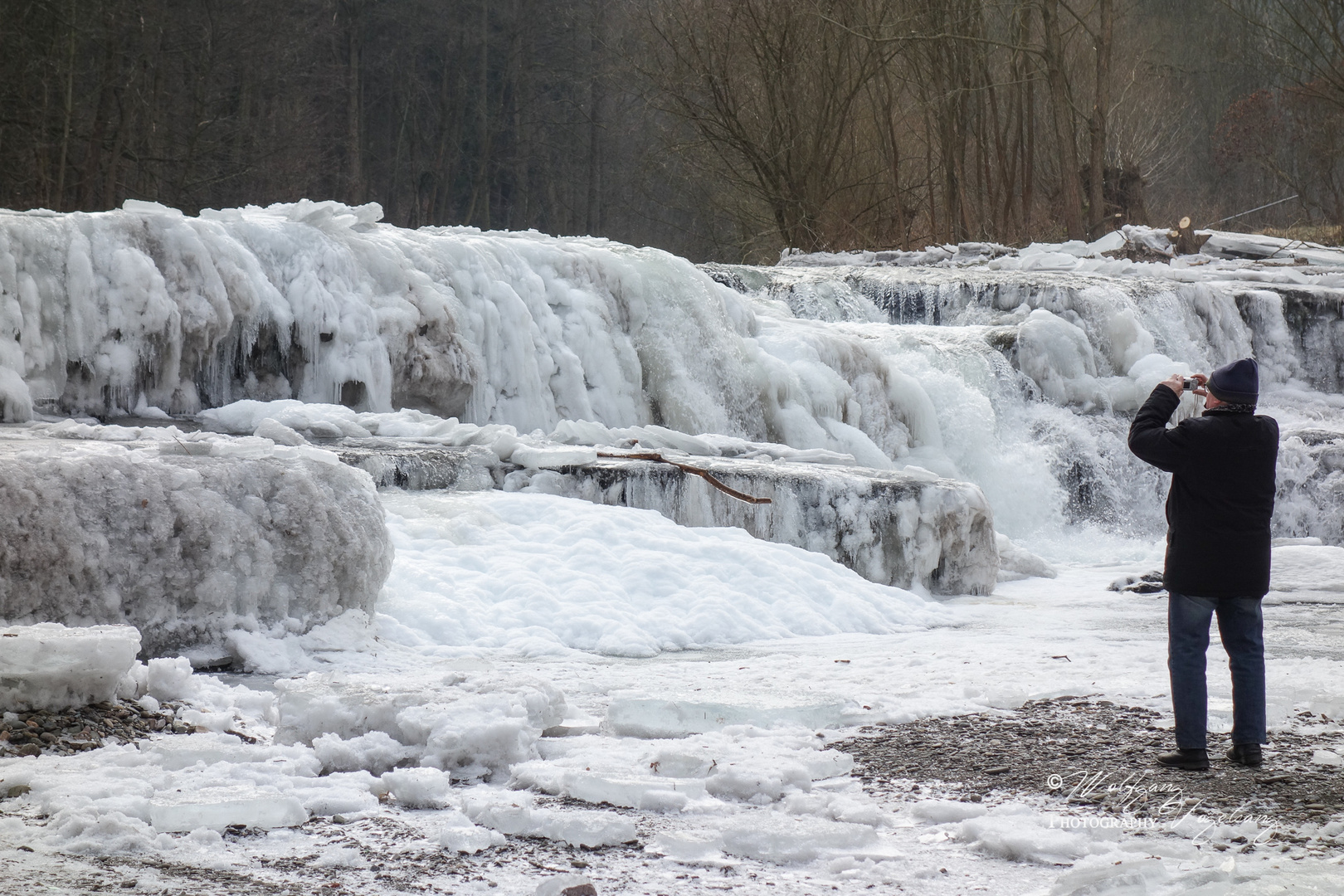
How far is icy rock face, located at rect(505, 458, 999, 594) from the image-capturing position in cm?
727

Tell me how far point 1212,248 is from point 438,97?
20.1 m

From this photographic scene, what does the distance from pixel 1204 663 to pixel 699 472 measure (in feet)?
12.8

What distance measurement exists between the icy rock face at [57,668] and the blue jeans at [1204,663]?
2893mm

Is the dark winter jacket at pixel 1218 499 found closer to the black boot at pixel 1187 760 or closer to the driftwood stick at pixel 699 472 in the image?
the black boot at pixel 1187 760

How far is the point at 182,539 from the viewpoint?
5.06 metres

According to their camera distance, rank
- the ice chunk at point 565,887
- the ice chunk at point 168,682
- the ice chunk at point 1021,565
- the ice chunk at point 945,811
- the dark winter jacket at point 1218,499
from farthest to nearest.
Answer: the ice chunk at point 1021,565 → the ice chunk at point 168,682 → the dark winter jacket at point 1218,499 → the ice chunk at point 945,811 → the ice chunk at point 565,887

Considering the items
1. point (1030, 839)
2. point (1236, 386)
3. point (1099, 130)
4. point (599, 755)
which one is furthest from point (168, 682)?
point (1099, 130)

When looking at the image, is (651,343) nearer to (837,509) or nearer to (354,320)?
(354,320)

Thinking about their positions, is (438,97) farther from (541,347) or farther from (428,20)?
(541,347)

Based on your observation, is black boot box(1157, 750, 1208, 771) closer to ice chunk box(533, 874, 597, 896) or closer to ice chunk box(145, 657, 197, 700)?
ice chunk box(533, 874, 597, 896)

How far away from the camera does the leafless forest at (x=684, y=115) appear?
19922mm

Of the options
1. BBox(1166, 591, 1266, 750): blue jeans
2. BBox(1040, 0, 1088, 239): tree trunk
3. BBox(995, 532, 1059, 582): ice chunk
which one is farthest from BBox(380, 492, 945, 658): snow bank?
BBox(1040, 0, 1088, 239): tree trunk

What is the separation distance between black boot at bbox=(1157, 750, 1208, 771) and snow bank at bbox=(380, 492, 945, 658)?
2.42 metres

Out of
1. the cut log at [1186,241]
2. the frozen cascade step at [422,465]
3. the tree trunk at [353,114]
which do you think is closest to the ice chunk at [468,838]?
the frozen cascade step at [422,465]
